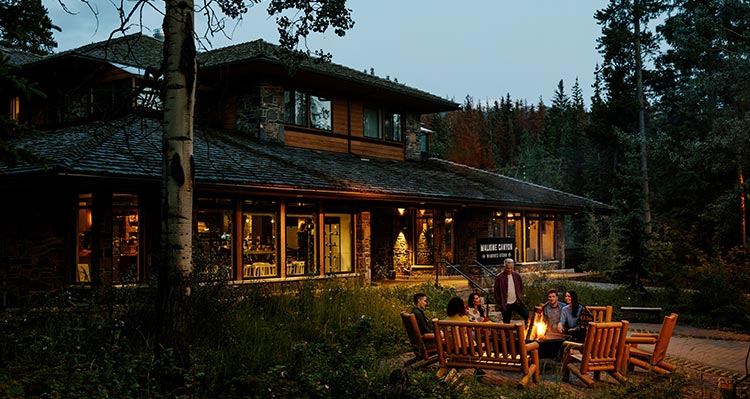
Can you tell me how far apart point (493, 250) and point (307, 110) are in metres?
7.51

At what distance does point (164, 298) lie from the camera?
260 inches

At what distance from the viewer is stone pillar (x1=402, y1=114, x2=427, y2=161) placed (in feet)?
80.1

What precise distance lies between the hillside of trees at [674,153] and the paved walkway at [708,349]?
2.03 meters

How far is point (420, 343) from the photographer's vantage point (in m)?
8.77

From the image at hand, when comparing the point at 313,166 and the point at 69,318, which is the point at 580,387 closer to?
the point at 69,318

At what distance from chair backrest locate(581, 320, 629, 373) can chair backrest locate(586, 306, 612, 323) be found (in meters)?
1.63

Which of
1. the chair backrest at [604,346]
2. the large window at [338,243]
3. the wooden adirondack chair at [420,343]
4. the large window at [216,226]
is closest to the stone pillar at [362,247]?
the large window at [338,243]

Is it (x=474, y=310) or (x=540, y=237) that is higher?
(x=540, y=237)

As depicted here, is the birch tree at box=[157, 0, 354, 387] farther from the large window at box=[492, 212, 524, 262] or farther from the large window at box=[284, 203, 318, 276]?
the large window at box=[492, 212, 524, 262]

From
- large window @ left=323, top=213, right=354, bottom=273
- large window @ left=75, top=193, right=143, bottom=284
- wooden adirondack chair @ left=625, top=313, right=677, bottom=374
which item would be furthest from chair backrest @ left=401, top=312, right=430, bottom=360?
large window @ left=323, top=213, right=354, bottom=273

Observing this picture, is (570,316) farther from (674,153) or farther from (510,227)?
(674,153)

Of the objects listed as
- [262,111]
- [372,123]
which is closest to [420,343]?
[262,111]

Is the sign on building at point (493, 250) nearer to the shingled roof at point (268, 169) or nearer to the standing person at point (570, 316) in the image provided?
the shingled roof at point (268, 169)

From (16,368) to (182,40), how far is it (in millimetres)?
3659
